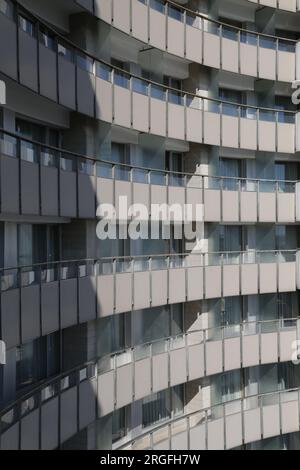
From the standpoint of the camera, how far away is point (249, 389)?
71.6 feet

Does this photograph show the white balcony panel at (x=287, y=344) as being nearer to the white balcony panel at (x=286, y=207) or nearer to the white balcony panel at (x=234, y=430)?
the white balcony panel at (x=234, y=430)

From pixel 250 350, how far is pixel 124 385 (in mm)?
5794

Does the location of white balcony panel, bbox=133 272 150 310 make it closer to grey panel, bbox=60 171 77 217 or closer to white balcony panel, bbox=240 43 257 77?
grey panel, bbox=60 171 77 217

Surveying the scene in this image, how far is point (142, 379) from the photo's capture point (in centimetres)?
1694

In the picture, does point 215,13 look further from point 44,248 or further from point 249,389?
point 249,389

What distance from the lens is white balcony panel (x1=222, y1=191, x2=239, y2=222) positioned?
20.0 meters

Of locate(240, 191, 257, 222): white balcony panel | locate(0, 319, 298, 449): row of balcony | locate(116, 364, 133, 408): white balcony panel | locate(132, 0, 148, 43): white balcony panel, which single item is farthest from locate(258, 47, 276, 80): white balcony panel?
locate(116, 364, 133, 408): white balcony panel

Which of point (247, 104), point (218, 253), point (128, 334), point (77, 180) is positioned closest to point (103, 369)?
point (128, 334)

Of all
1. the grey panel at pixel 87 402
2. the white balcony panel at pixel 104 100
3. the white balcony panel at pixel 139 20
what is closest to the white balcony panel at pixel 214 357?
the grey panel at pixel 87 402

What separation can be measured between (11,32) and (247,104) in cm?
1210

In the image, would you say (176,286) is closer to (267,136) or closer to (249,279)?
(249,279)

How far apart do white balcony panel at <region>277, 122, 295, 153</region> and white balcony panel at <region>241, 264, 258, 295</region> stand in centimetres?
448

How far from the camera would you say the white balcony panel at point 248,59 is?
20906mm

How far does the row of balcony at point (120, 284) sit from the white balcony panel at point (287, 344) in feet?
5.07
